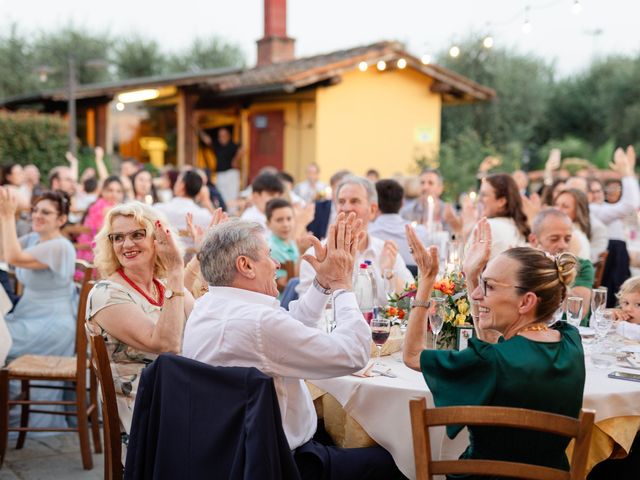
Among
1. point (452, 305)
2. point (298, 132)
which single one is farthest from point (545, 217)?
point (298, 132)

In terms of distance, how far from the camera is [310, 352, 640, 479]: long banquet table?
2.77m

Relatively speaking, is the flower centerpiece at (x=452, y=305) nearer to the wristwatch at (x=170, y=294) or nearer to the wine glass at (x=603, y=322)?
the wine glass at (x=603, y=322)

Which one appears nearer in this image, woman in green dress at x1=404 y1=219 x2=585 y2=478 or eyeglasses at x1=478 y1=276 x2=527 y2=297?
woman in green dress at x1=404 y1=219 x2=585 y2=478

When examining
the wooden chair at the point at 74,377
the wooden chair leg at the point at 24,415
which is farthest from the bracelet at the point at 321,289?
the wooden chair leg at the point at 24,415

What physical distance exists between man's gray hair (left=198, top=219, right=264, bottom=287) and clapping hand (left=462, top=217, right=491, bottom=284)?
858 mm

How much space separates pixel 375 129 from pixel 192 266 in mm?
12999

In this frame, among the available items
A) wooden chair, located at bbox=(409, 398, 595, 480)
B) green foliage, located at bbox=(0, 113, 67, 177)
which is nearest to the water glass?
wooden chair, located at bbox=(409, 398, 595, 480)

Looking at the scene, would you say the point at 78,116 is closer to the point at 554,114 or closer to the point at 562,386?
the point at 554,114

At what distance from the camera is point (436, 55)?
2562cm

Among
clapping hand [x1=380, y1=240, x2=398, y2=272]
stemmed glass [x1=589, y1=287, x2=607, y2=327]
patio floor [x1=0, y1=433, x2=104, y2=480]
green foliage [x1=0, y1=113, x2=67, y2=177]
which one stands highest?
green foliage [x1=0, y1=113, x2=67, y2=177]

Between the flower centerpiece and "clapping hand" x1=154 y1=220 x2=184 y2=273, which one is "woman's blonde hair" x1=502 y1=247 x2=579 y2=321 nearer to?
the flower centerpiece

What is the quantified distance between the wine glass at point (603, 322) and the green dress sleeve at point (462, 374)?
1.24 m

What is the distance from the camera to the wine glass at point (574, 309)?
11.3 ft

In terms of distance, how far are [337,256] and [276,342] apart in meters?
0.47
